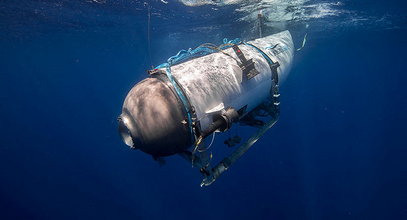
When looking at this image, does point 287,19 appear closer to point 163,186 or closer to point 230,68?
point 230,68

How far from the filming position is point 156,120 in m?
3.08

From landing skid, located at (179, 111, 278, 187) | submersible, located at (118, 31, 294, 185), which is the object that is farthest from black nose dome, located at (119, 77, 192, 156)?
landing skid, located at (179, 111, 278, 187)

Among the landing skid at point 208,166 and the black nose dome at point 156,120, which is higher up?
the black nose dome at point 156,120

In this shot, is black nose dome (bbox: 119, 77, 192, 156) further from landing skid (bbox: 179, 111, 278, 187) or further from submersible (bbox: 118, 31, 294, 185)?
landing skid (bbox: 179, 111, 278, 187)

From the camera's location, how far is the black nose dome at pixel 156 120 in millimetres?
3092

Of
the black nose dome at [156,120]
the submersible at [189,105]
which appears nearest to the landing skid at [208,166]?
the submersible at [189,105]

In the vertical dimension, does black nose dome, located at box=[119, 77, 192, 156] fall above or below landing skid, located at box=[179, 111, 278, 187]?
above

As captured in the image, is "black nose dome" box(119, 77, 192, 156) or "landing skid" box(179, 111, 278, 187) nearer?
"black nose dome" box(119, 77, 192, 156)

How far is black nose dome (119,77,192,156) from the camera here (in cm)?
309

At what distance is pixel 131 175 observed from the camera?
72.3 ft

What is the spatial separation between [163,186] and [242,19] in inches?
633

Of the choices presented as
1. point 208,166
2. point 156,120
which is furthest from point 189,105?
point 208,166

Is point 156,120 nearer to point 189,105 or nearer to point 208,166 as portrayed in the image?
point 189,105

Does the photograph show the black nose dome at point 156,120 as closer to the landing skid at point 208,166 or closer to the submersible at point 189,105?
the submersible at point 189,105
